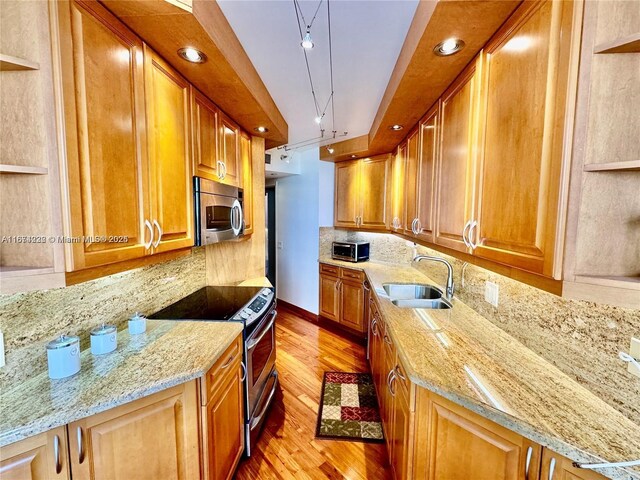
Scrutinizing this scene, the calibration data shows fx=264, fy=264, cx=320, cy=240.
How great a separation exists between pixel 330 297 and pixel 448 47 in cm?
320

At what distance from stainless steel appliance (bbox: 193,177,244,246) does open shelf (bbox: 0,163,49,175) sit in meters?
0.77

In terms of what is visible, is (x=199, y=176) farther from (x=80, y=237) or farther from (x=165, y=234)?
→ (x=80, y=237)

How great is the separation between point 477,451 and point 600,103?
Result: 124 centimetres

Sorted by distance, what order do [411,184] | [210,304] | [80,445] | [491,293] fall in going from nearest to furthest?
[80,445] < [491,293] < [210,304] < [411,184]

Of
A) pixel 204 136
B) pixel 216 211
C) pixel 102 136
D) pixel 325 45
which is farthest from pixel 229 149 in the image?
pixel 102 136

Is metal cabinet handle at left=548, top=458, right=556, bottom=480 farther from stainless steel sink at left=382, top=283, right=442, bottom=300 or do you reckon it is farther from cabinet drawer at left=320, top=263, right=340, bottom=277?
cabinet drawer at left=320, top=263, right=340, bottom=277

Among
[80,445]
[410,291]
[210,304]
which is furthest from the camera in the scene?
[410,291]

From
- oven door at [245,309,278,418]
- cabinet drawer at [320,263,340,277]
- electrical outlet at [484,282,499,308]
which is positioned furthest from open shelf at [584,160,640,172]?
cabinet drawer at [320,263,340,277]

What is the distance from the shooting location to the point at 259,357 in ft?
6.37

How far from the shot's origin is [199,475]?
1.24 meters

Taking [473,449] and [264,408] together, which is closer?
[473,449]

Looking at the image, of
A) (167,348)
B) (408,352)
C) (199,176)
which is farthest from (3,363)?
(408,352)

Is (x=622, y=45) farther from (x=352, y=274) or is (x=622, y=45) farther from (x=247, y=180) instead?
(x=352, y=274)

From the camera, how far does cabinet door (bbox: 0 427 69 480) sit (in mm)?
813
